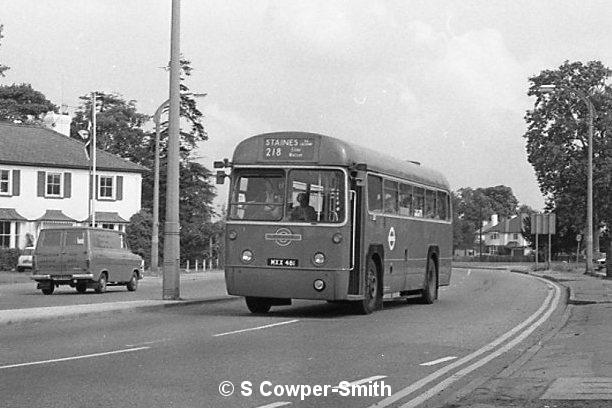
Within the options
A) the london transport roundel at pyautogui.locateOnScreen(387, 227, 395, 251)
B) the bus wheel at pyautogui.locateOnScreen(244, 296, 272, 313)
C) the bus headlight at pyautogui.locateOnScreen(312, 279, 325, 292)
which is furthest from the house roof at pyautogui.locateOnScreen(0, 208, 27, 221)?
the bus headlight at pyautogui.locateOnScreen(312, 279, 325, 292)

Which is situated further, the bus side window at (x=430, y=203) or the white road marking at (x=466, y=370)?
the bus side window at (x=430, y=203)

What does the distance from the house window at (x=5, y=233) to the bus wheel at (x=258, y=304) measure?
145 feet

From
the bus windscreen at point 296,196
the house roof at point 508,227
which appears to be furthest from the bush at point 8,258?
the house roof at point 508,227

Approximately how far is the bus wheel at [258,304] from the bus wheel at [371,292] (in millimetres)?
1927

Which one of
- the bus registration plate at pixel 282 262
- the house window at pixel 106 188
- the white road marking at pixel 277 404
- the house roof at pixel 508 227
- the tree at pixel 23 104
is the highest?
the tree at pixel 23 104

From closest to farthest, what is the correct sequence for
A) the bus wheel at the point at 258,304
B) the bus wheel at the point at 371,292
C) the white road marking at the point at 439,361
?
the white road marking at the point at 439,361
the bus wheel at the point at 371,292
the bus wheel at the point at 258,304

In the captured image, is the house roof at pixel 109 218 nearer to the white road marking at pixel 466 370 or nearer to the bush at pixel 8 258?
the bush at pixel 8 258

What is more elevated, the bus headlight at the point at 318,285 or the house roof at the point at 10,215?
the house roof at the point at 10,215

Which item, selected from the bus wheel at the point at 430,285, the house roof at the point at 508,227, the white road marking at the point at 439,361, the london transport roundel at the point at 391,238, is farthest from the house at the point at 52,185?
the house roof at the point at 508,227

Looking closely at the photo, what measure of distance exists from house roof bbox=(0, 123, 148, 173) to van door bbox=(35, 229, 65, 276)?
108 ft

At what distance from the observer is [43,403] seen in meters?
9.06

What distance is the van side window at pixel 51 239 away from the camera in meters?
31.0

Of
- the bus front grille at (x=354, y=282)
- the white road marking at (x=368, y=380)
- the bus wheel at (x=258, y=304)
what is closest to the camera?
the white road marking at (x=368, y=380)

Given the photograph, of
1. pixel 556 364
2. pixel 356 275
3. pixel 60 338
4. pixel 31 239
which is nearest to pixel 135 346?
pixel 60 338
